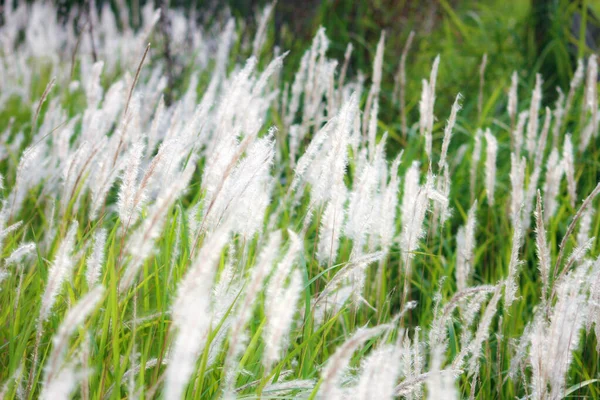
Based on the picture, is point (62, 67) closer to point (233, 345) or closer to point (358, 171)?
point (358, 171)

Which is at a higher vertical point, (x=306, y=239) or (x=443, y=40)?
(x=443, y=40)

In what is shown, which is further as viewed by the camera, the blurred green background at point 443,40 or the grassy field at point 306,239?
the blurred green background at point 443,40

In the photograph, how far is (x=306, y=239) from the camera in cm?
222

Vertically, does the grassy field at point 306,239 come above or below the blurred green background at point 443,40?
below

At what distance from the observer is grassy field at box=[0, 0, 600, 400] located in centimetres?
104

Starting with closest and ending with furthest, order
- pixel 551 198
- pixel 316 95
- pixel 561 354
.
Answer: pixel 561 354, pixel 551 198, pixel 316 95

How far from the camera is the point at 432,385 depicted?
0.78 m

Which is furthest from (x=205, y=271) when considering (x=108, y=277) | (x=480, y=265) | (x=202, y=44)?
(x=202, y=44)

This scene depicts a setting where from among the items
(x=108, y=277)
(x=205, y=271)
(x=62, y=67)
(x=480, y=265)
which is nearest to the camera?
(x=205, y=271)

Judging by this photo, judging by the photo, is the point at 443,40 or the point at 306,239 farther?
the point at 443,40

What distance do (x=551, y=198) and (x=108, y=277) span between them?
1390 mm

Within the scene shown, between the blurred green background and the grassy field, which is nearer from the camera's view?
the grassy field

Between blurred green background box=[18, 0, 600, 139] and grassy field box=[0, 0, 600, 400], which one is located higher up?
blurred green background box=[18, 0, 600, 139]

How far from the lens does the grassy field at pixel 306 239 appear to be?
104cm
